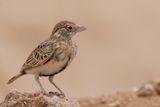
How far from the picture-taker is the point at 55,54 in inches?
441

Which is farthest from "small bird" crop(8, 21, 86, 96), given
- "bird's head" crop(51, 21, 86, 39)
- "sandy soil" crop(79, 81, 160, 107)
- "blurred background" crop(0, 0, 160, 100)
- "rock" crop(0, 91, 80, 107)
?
"blurred background" crop(0, 0, 160, 100)

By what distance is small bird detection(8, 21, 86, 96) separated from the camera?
436 inches

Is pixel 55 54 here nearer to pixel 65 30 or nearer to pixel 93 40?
pixel 65 30

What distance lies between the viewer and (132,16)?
95.6 ft

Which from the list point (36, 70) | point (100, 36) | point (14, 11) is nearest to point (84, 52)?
point (100, 36)

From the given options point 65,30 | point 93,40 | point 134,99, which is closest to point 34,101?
point 65,30

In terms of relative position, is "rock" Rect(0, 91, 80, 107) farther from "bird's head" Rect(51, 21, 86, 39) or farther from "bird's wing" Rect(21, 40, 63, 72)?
"bird's head" Rect(51, 21, 86, 39)

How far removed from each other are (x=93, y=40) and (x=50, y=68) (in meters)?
16.4

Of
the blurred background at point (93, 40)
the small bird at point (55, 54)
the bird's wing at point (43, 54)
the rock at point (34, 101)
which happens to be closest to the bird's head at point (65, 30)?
the small bird at point (55, 54)

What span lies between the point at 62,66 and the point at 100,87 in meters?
12.6

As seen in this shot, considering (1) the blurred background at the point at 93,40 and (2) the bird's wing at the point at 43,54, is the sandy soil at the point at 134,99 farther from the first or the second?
(1) the blurred background at the point at 93,40

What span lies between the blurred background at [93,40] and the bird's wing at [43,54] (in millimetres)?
10582

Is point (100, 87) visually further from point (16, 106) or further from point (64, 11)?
point (16, 106)

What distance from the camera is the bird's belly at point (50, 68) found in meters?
11.0
